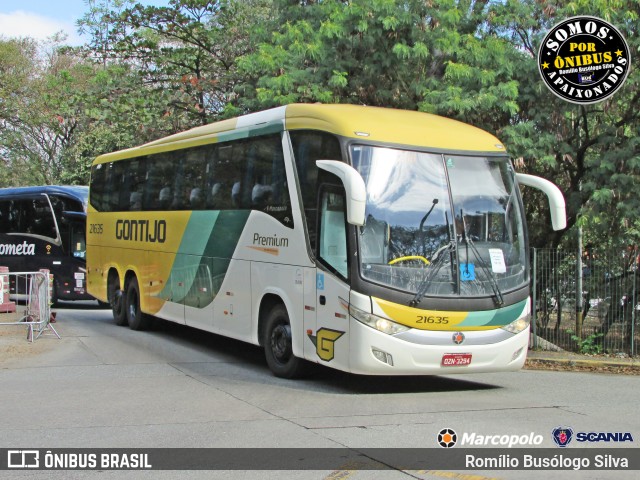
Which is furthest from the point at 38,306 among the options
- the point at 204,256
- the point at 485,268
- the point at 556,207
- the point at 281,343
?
the point at 556,207

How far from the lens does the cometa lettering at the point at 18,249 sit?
86.0 ft

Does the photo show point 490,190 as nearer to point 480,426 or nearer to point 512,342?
point 512,342

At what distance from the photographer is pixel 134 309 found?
17.9 metres

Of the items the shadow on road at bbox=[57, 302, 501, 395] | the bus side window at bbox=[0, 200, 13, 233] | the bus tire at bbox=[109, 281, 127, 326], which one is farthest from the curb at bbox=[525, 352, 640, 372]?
the bus side window at bbox=[0, 200, 13, 233]

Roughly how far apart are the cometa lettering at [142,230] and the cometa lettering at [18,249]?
915cm

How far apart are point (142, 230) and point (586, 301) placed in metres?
9.21

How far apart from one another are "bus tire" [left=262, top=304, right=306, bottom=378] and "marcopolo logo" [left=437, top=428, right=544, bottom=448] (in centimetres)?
360

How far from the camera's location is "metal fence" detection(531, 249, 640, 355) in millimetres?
15812

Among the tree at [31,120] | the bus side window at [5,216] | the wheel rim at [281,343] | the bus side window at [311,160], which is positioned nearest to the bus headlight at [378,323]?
the bus side window at [311,160]

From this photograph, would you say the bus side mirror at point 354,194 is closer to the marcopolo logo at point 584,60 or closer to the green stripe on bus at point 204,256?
the green stripe on bus at point 204,256

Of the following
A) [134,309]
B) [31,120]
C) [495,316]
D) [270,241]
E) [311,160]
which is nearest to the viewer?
[495,316]

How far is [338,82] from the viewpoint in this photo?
15805 millimetres

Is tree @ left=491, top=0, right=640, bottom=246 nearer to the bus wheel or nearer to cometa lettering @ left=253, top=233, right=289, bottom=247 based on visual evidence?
cometa lettering @ left=253, top=233, right=289, bottom=247

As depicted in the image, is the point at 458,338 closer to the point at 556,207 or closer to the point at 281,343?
the point at 556,207
